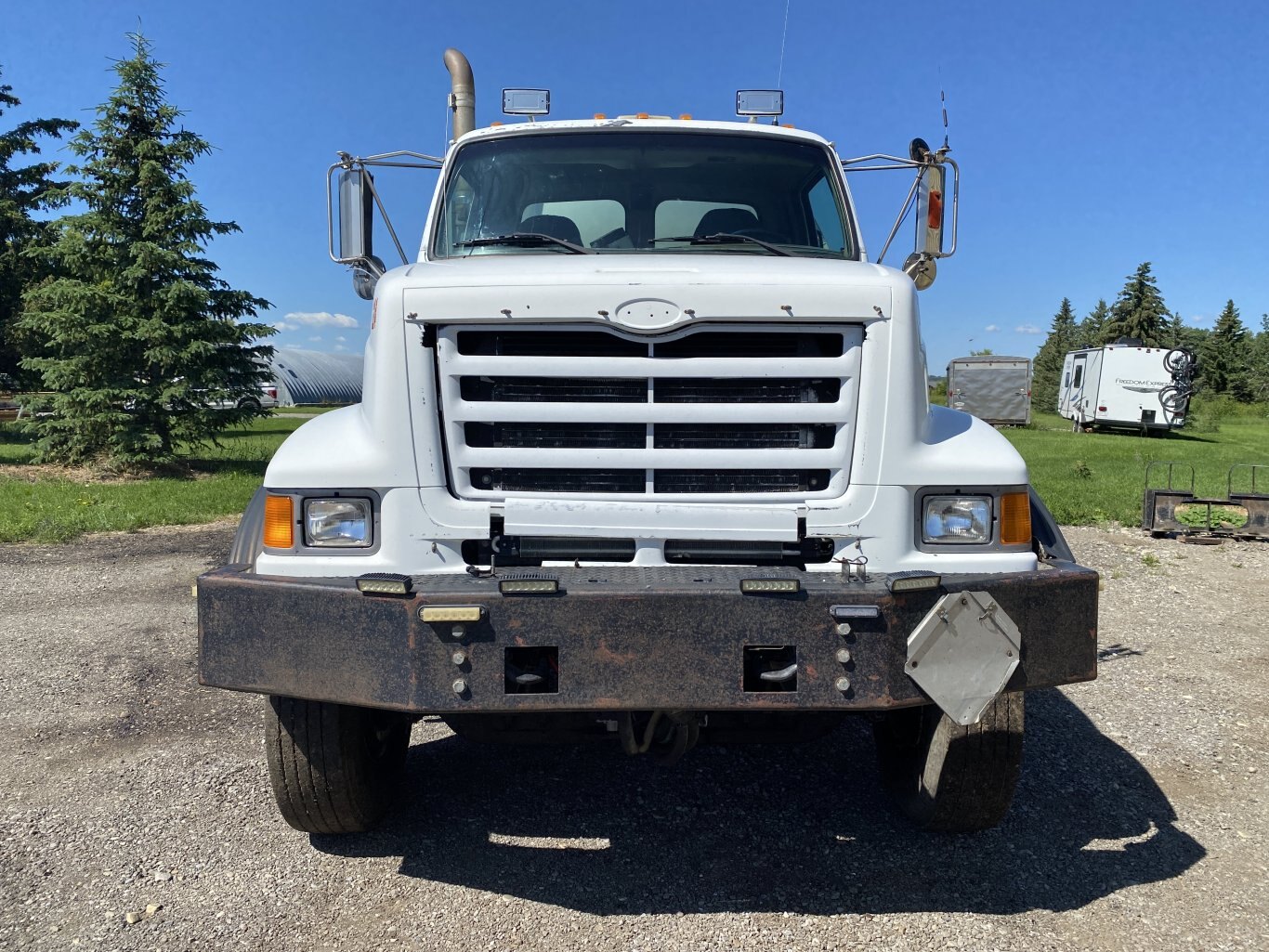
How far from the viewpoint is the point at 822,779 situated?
4422 millimetres

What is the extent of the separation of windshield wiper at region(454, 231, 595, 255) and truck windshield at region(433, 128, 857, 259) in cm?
3

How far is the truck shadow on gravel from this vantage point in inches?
135

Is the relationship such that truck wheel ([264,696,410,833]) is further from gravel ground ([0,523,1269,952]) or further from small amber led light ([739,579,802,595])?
small amber led light ([739,579,802,595])

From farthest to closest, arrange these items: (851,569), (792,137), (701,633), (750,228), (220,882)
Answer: (792,137) → (750,228) → (220,882) → (851,569) → (701,633)

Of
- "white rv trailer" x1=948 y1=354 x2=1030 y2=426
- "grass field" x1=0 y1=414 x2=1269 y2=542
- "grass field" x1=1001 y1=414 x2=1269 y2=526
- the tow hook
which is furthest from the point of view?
"white rv trailer" x1=948 y1=354 x2=1030 y2=426

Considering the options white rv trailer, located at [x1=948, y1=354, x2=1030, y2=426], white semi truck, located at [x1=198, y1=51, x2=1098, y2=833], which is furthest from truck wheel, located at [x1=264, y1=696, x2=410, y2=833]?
white rv trailer, located at [x1=948, y1=354, x2=1030, y2=426]

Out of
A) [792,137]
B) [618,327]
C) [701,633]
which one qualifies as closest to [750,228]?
[792,137]

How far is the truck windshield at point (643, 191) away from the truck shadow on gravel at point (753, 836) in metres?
2.31

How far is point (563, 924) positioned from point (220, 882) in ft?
4.06

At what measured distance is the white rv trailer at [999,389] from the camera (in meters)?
38.0

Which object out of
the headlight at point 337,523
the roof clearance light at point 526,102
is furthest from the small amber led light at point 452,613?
the roof clearance light at point 526,102

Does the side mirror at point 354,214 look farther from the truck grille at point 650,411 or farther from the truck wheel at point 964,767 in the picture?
the truck wheel at point 964,767

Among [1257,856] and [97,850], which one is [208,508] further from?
[1257,856]

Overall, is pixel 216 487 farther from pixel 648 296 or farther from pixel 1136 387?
pixel 1136 387
